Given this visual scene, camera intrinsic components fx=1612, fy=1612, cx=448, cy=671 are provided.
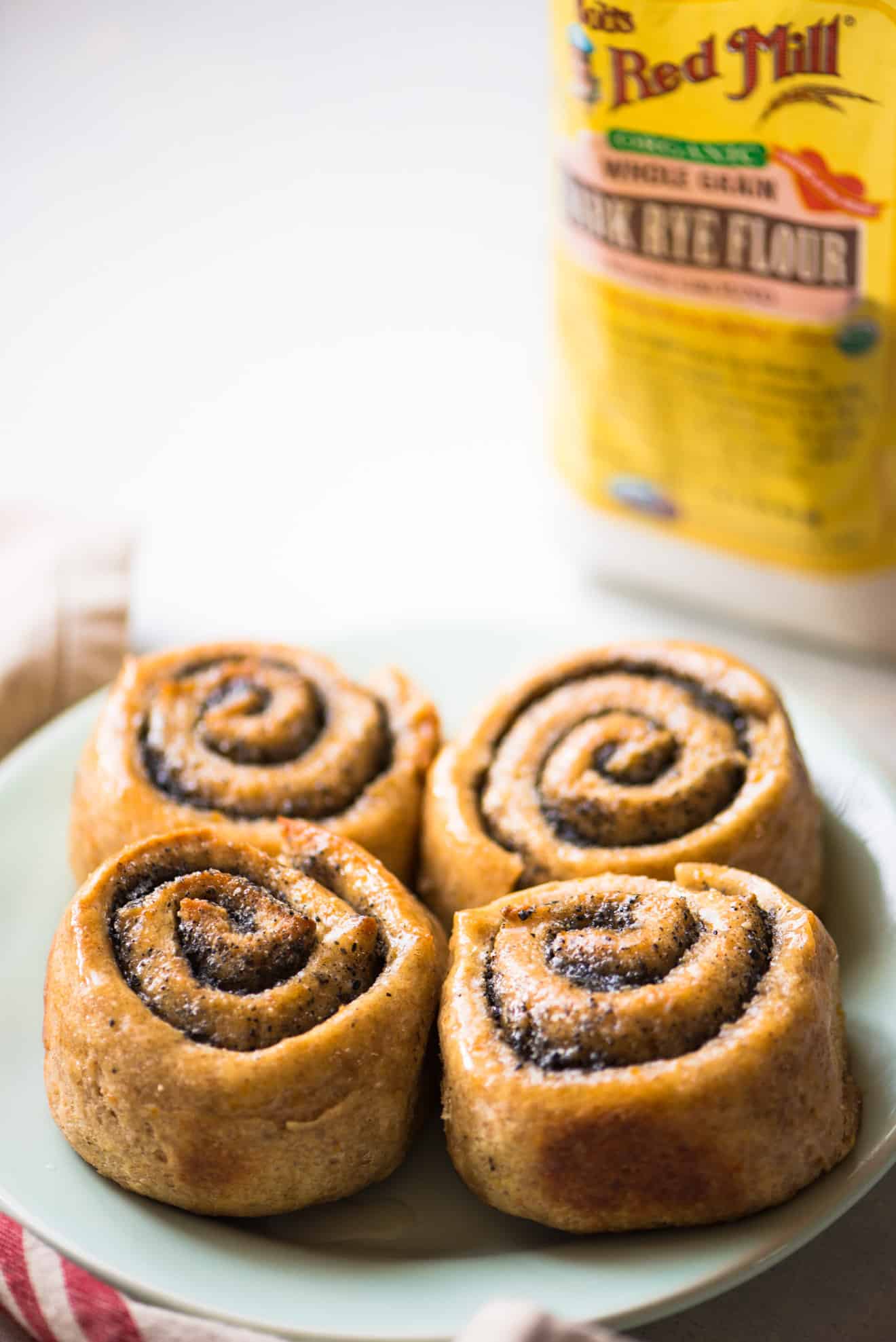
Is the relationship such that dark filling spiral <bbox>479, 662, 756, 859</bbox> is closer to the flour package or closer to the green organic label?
the flour package

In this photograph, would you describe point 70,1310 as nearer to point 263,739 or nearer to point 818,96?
point 263,739

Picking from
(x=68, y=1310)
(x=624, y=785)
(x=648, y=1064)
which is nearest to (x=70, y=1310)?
(x=68, y=1310)

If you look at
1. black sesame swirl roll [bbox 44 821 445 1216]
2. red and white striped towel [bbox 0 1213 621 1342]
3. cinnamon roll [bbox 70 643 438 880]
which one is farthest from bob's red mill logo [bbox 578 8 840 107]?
red and white striped towel [bbox 0 1213 621 1342]

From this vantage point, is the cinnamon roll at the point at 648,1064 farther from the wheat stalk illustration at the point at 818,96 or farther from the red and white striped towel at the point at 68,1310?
the wheat stalk illustration at the point at 818,96

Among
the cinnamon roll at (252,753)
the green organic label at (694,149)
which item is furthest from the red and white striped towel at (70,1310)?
the green organic label at (694,149)

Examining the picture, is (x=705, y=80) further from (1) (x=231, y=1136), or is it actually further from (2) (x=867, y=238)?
(1) (x=231, y=1136)
